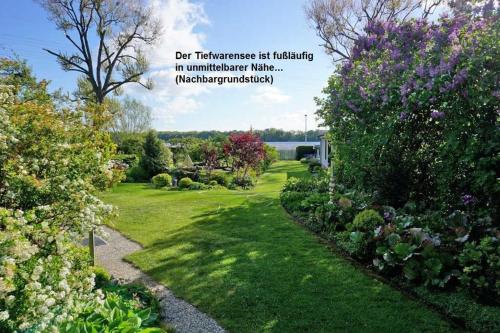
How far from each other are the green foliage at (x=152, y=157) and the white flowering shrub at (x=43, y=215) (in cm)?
1450

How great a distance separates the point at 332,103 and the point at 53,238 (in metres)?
7.24

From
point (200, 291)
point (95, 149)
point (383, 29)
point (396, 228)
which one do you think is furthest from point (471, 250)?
point (383, 29)

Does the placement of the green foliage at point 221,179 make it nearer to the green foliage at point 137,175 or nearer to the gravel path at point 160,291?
the green foliage at point 137,175

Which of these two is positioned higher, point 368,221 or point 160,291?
point 368,221

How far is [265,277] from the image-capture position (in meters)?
5.16

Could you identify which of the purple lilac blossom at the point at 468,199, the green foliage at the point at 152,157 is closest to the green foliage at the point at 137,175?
the green foliage at the point at 152,157

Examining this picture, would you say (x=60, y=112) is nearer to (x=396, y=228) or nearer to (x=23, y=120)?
(x=23, y=120)

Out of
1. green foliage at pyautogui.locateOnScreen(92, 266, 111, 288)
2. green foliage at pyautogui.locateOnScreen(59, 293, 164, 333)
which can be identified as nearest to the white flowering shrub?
green foliage at pyautogui.locateOnScreen(59, 293, 164, 333)

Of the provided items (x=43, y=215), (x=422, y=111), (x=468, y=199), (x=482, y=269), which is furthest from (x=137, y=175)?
(x=482, y=269)

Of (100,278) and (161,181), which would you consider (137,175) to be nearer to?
(161,181)

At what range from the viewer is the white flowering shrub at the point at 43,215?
229cm

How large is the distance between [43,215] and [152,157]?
1609cm

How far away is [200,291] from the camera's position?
188 inches

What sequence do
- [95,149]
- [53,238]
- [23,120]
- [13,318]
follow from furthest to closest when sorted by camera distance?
[95,149] < [23,120] < [53,238] < [13,318]
